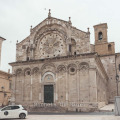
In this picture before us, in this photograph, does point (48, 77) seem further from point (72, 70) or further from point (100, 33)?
point (100, 33)

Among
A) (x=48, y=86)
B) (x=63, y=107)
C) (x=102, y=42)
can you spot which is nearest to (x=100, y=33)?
(x=102, y=42)

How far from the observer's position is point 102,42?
1607 inches

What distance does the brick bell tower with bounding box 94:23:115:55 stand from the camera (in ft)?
132

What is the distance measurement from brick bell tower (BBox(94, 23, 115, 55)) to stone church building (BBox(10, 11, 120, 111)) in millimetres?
16176

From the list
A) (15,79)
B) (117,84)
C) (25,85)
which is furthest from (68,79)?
(117,84)

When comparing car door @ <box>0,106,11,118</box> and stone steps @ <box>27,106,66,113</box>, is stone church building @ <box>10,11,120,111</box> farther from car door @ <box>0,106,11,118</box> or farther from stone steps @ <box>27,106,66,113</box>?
car door @ <box>0,106,11,118</box>

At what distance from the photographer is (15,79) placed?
25.7 meters

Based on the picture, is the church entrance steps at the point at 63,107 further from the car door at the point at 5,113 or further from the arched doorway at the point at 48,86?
the car door at the point at 5,113

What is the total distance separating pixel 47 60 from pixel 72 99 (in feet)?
20.4

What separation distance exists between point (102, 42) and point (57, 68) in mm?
20932

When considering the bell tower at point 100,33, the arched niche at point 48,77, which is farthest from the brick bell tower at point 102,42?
the arched niche at point 48,77

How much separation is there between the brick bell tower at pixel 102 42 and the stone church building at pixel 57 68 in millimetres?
16176

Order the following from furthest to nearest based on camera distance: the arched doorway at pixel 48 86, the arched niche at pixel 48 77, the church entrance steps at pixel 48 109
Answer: the arched niche at pixel 48 77, the arched doorway at pixel 48 86, the church entrance steps at pixel 48 109

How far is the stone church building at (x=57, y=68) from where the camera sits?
69.8 feet
